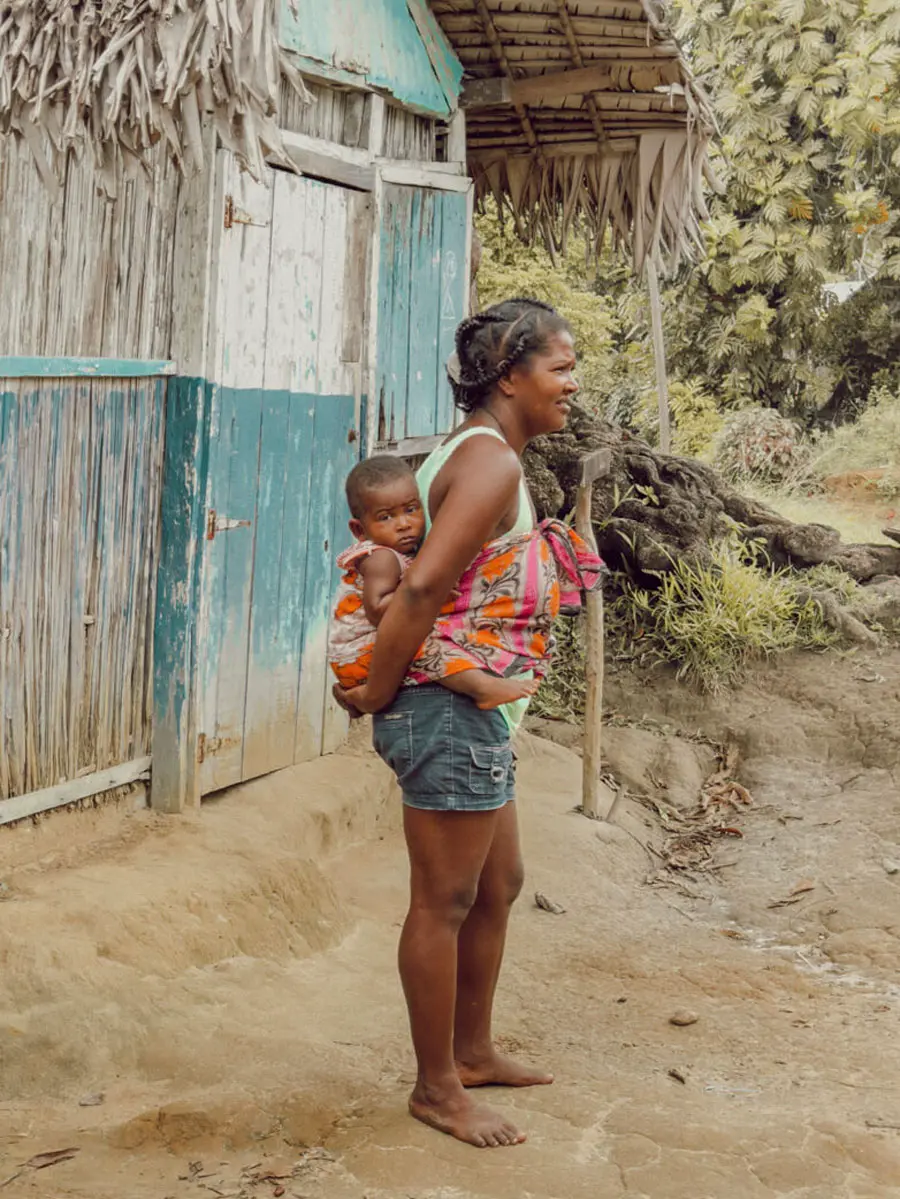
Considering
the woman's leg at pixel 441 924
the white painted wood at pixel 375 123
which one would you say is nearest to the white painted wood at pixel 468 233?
the white painted wood at pixel 375 123

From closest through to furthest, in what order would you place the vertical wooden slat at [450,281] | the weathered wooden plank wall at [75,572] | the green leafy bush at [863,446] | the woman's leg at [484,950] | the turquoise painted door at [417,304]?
the woman's leg at [484,950] < the weathered wooden plank wall at [75,572] < the turquoise painted door at [417,304] < the vertical wooden slat at [450,281] < the green leafy bush at [863,446]

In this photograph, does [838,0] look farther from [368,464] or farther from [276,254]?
[368,464]

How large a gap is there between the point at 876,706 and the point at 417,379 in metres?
3.22

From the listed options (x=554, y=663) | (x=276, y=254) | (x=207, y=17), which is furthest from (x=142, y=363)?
(x=554, y=663)

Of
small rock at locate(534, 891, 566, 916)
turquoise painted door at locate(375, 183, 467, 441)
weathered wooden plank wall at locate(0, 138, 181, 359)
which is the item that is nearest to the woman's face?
weathered wooden plank wall at locate(0, 138, 181, 359)

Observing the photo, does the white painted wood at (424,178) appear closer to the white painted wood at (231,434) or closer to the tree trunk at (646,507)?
the white painted wood at (231,434)

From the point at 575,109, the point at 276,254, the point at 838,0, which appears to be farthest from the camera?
the point at 838,0

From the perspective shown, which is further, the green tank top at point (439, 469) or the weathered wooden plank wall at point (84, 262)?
the weathered wooden plank wall at point (84, 262)

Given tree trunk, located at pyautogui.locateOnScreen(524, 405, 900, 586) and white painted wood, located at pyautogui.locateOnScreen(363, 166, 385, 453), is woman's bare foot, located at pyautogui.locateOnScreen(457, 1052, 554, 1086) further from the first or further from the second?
tree trunk, located at pyautogui.locateOnScreen(524, 405, 900, 586)

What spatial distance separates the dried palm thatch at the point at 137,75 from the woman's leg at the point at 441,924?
1918mm

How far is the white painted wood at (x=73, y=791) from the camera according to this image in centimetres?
421

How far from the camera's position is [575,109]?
660 centimetres

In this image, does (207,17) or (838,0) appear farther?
(838,0)

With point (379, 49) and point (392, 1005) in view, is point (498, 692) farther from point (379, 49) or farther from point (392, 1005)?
point (379, 49)
